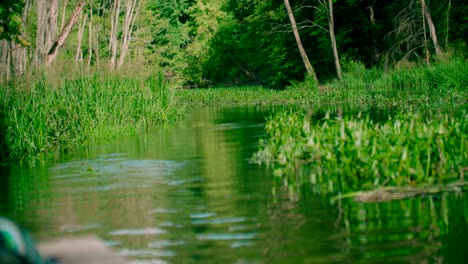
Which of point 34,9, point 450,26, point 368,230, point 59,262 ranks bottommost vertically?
point 368,230

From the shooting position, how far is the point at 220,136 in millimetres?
21609

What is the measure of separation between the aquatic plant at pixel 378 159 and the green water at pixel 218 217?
62cm

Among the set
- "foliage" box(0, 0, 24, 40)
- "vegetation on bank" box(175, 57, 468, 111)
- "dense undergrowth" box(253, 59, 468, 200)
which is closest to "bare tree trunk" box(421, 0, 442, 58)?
"vegetation on bank" box(175, 57, 468, 111)

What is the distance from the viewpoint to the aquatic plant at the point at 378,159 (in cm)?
1061

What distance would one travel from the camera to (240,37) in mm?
79750

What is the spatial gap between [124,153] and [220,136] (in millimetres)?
4011

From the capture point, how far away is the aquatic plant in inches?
418

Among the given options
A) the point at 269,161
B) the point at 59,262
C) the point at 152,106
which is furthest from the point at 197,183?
the point at 152,106

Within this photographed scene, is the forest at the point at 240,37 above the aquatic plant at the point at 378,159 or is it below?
above

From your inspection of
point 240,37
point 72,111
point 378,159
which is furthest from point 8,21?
point 240,37

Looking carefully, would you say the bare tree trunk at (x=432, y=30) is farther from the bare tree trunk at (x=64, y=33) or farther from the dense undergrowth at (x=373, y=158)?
the dense undergrowth at (x=373, y=158)

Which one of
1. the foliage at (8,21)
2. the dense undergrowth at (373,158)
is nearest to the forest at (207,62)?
the foliage at (8,21)

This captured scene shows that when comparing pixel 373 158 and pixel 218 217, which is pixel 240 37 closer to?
pixel 373 158

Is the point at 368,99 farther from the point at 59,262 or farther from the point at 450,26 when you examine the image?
the point at 59,262
